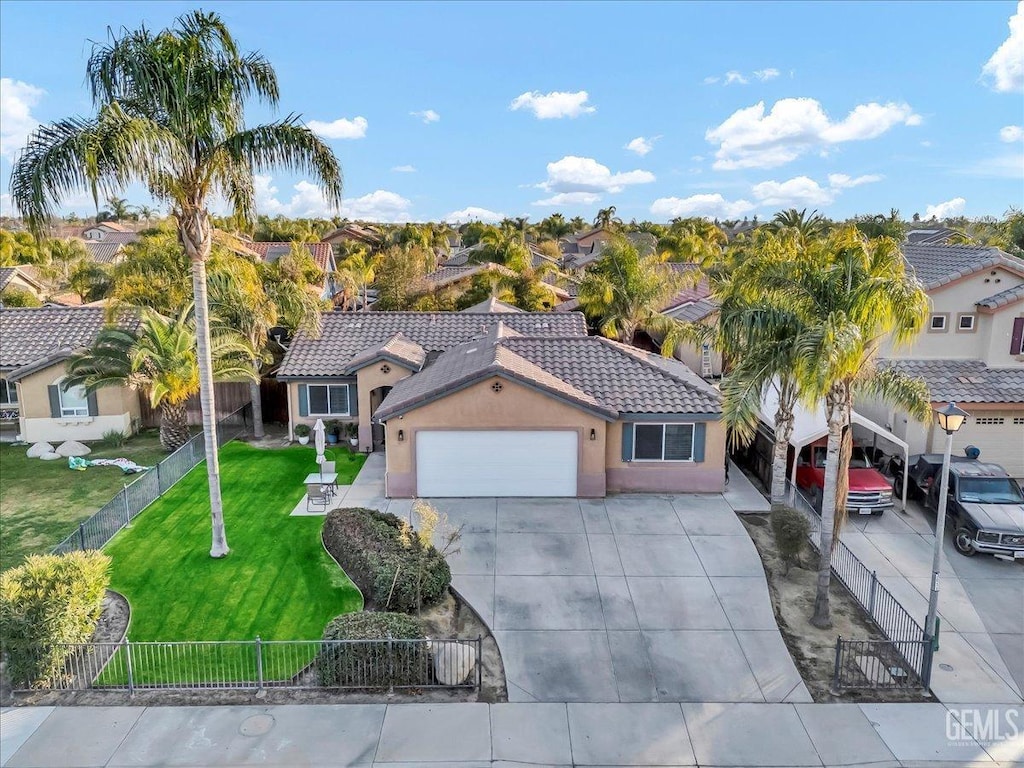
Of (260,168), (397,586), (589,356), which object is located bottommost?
(397,586)

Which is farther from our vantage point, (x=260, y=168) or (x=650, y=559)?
(x=650, y=559)

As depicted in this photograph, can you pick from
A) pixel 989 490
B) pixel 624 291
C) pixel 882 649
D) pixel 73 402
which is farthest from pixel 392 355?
pixel 989 490

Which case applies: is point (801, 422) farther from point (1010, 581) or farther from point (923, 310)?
point (923, 310)

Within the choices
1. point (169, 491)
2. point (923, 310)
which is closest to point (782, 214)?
point (923, 310)

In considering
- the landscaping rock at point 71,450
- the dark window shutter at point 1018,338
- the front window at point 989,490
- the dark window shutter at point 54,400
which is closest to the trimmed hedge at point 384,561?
the landscaping rock at point 71,450

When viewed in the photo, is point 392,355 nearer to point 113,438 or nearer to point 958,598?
point 113,438

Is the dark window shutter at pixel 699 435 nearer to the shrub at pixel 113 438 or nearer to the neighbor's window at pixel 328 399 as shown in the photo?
the neighbor's window at pixel 328 399
